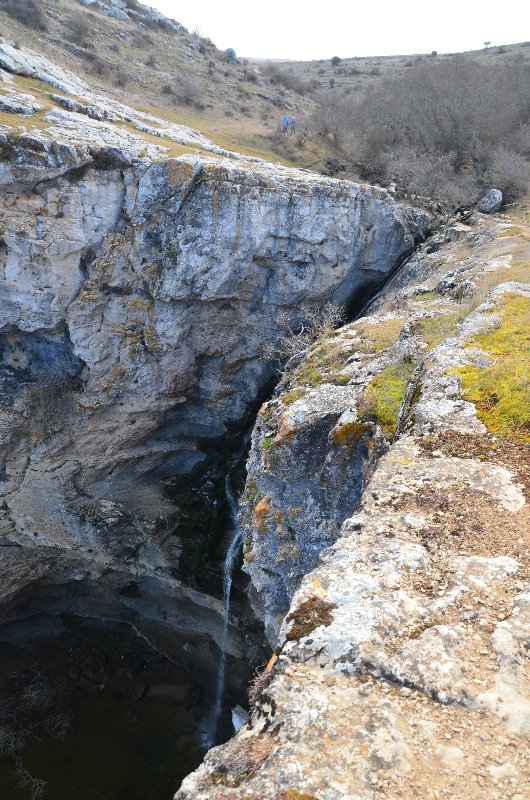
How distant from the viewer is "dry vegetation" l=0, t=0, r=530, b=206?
22.4m

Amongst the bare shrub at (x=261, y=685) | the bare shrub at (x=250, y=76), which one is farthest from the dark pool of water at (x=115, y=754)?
the bare shrub at (x=250, y=76)

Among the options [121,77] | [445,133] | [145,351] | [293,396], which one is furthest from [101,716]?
[445,133]

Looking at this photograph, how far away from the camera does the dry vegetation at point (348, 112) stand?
22.4m

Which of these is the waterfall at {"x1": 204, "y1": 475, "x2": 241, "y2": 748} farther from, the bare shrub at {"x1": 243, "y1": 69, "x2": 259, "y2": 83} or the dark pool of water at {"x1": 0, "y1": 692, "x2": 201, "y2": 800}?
the bare shrub at {"x1": 243, "y1": 69, "x2": 259, "y2": 83}

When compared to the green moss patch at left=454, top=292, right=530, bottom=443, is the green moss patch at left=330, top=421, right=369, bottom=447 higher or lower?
lower

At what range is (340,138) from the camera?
26250mm

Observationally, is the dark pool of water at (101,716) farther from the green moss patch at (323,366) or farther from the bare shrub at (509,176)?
the bare shrub at (509,176)

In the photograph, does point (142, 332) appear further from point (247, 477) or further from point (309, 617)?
point (309, 617)

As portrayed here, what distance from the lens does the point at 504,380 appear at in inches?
286

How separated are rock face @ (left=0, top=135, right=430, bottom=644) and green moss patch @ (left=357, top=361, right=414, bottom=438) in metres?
8.53

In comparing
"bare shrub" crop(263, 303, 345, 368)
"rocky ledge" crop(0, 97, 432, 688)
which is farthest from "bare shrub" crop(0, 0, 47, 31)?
"bare shrub" crop(263, 303, 345, 368)

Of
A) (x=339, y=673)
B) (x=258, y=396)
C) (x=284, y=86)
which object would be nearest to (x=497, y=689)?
(x=339, y=673)

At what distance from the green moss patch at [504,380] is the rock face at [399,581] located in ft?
0.09

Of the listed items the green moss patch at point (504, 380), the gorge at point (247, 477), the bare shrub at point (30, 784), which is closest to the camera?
the gorge at point (247, 477)
